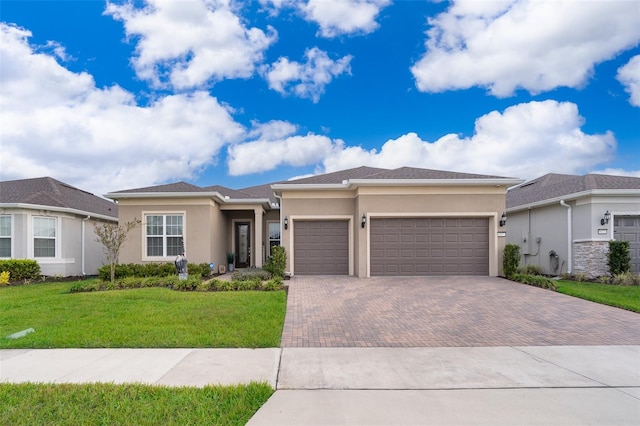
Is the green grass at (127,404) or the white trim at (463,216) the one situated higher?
the white trim at (463,216)

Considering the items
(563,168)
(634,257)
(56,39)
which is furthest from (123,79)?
(563,168)

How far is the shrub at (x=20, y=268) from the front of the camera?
12.9 metres

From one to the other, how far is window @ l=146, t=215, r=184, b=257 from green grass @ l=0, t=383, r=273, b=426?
10.7m

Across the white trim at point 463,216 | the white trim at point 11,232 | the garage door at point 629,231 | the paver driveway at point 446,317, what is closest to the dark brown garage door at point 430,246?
the white trim at point 463,216

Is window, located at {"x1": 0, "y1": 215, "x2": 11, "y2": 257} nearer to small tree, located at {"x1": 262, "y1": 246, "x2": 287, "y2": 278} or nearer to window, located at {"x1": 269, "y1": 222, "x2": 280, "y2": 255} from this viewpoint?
small tree, located at {"x1": 262, "y1": 246, "x2": 287, "y2": 278}

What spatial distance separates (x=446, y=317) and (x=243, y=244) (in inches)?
535

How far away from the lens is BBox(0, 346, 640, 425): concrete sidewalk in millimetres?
3285

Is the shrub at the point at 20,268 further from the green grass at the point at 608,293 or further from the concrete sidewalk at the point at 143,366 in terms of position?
the green grass at the point at 608,293

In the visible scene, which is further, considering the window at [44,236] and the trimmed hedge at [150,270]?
the window at [44,236]

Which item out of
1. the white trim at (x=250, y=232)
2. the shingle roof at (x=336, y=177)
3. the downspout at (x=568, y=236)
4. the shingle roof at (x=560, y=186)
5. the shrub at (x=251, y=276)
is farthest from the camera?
the white trim at (x=250, y=232)

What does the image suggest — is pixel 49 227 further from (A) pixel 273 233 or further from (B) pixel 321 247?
(B) pixel 321 247

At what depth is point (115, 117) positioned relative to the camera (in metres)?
13.3

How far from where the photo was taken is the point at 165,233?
1427cm

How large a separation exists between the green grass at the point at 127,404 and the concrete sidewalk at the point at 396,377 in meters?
0.23
